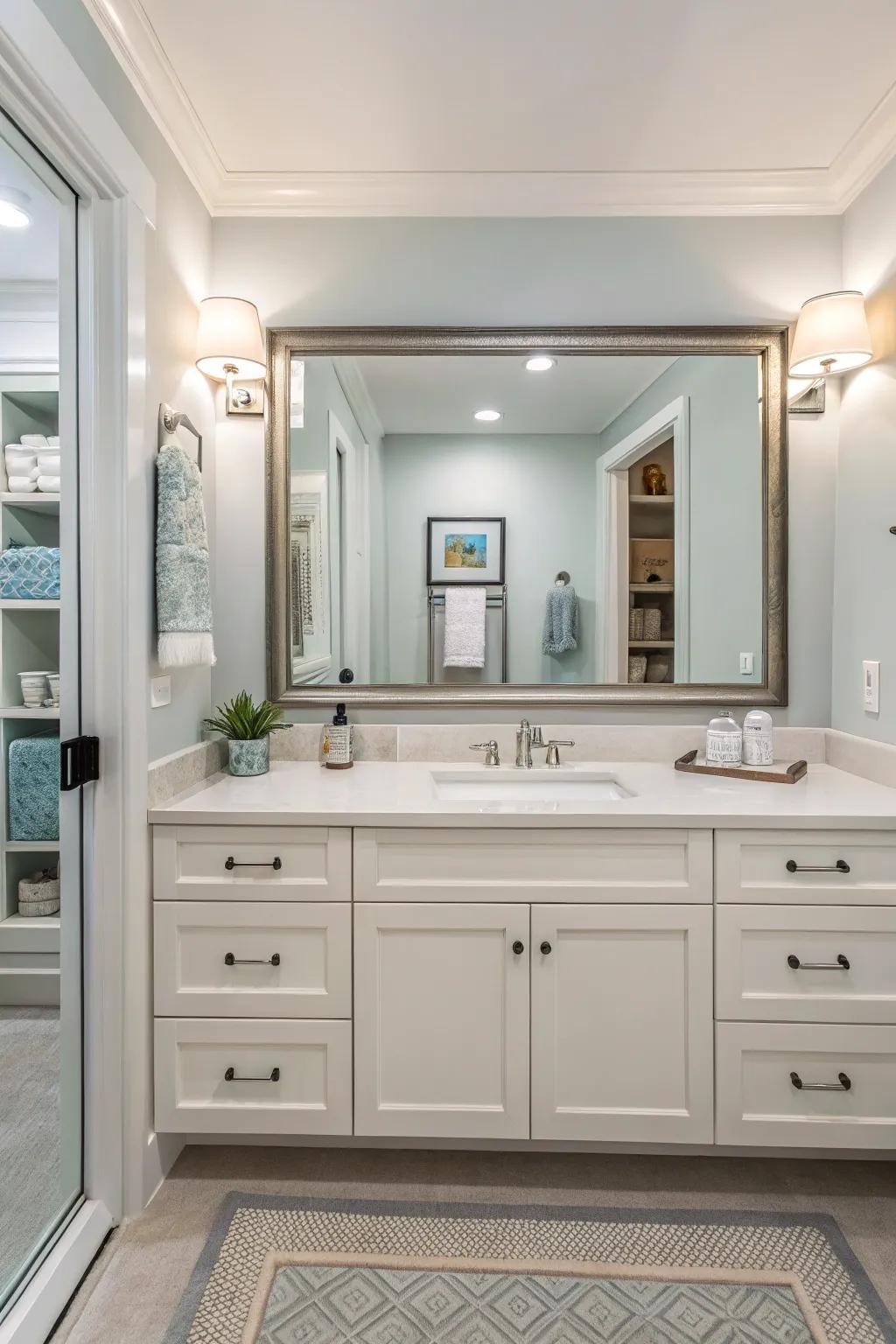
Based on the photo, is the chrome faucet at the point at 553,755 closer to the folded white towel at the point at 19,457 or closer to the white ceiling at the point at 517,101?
the folded white towel at the point at 19,457

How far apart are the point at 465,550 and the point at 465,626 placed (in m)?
0.22

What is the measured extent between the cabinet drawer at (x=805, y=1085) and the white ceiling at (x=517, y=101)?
6.88 ft

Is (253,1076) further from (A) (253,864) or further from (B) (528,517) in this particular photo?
(B) (528,517)

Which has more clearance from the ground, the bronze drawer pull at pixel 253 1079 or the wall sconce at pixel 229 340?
the wall sconce at pixel 229 340

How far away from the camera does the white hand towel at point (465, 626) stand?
2154mm

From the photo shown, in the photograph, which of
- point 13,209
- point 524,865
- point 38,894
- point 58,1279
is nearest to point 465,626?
point 524,865

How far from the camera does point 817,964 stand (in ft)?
5.21

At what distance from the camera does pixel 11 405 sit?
1289mm

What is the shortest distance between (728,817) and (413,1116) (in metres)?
0.94

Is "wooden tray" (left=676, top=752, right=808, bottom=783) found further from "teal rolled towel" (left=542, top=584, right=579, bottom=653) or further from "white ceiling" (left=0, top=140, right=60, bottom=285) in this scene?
"white ceiling" (left=0, top=140, right=60, bottom=285)

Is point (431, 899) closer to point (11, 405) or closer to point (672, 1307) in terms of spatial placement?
point (672, 1307)

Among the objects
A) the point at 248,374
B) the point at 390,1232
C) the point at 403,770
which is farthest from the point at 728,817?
the point at 248,374

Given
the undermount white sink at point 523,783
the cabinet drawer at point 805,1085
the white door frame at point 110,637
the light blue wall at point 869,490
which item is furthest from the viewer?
the undermount white sink at point 523,783

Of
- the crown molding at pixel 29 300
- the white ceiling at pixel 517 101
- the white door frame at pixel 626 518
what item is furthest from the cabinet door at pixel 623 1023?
the white ceiling at pixel 517 101
